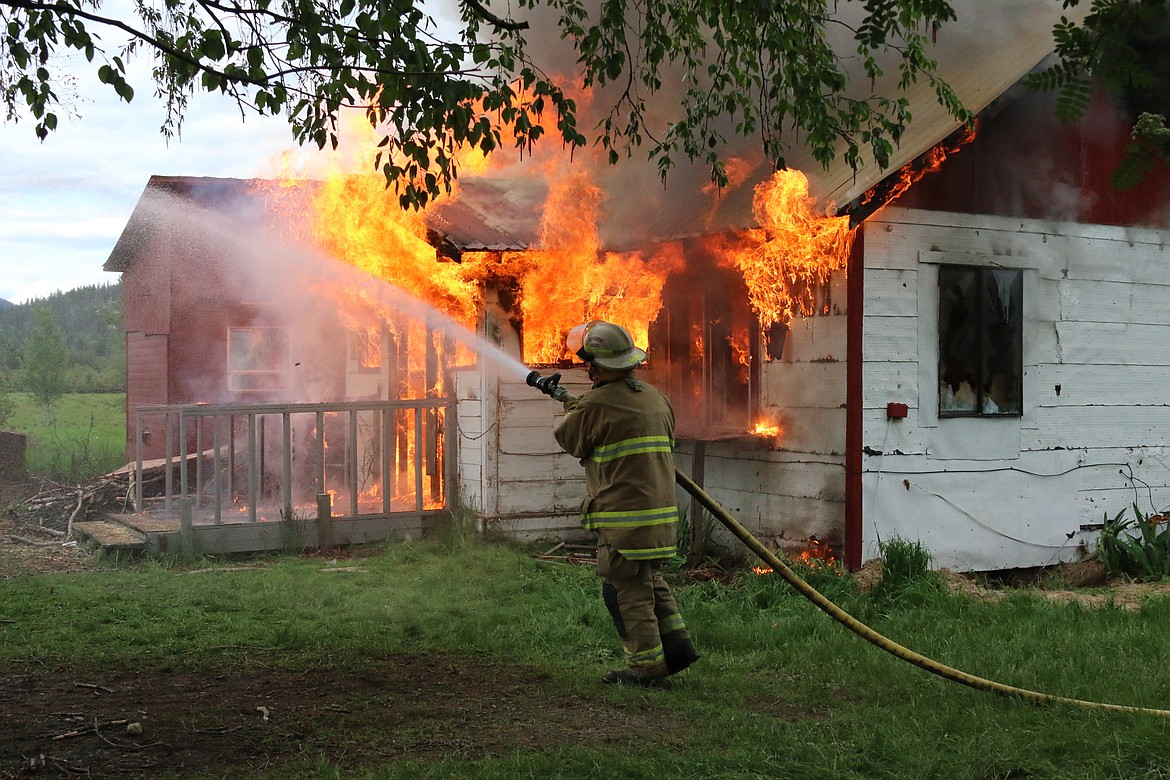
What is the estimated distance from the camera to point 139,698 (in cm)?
522

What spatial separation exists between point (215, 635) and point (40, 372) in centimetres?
2278

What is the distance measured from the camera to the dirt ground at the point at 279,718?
170 inches

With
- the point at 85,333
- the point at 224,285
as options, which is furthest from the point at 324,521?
the point at 85,333

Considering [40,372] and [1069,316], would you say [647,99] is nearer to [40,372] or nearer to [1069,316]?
[1069,316]

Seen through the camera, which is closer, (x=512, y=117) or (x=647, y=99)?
(x=512, y=117)

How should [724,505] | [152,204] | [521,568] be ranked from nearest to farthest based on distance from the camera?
[521,568]
[724,505]
[152,204]

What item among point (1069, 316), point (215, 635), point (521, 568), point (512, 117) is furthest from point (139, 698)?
point (1069, 316)

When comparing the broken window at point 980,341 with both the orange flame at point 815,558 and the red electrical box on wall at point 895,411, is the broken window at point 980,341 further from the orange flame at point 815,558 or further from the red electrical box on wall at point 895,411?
the orange flame at point 815,558

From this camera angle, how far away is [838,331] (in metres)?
8.44

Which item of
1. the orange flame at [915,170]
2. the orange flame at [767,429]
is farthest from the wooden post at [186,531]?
the orange flame at [915,170]

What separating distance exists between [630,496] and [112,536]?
6396mm

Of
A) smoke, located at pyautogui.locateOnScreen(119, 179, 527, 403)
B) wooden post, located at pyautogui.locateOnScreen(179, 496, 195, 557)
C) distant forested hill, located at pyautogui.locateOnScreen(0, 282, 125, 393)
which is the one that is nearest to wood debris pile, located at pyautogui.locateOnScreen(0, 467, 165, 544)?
wooden post, located at pyautogui.locateOnScreen(179, 496, 195, 557)

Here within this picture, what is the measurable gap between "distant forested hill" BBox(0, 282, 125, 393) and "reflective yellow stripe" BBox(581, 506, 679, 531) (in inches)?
1206

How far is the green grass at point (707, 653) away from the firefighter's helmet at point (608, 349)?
5.92 ft
